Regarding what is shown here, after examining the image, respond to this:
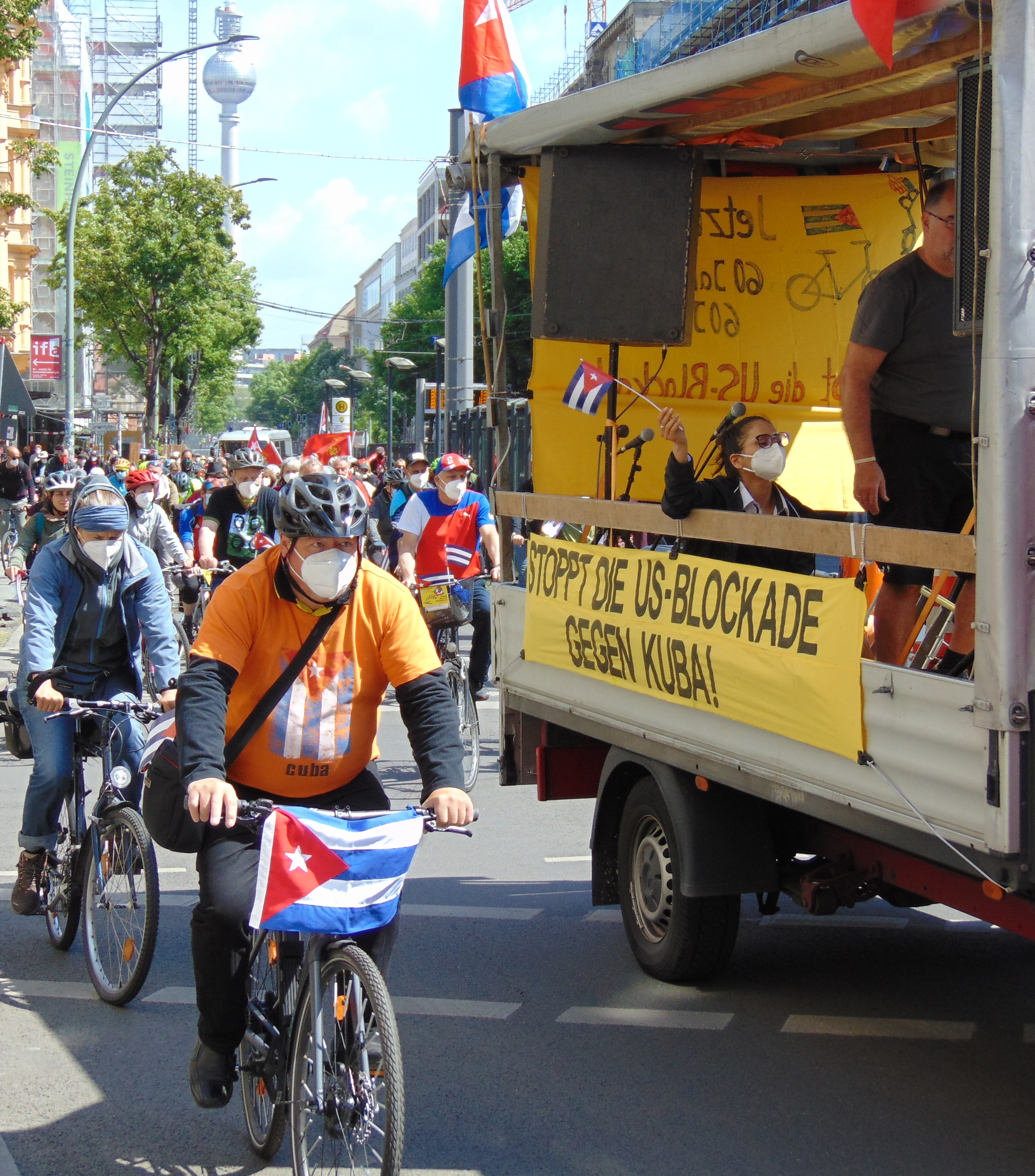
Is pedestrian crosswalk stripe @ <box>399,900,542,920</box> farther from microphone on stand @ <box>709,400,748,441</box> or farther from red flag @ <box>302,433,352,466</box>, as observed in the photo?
red flag @ <box>302,433,352,466</box>

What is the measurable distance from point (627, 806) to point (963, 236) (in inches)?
103

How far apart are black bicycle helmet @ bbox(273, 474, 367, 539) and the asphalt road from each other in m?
1.72

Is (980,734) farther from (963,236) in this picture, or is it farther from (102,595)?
(102,595)

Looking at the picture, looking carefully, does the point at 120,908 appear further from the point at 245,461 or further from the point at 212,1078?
the point at 245,461

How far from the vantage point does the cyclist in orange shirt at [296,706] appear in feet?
12.3

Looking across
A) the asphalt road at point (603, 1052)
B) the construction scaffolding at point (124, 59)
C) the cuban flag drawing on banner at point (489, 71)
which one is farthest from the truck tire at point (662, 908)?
the construction scaffolding at point (124, 59)

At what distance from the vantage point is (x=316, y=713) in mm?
3971

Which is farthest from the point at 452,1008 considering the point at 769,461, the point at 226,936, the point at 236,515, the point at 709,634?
the point at 236,515

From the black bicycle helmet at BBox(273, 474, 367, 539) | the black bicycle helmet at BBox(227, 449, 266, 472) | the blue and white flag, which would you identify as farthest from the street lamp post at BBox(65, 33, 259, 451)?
the black bicycle helmet at BBox(273, 474, 367, 539)

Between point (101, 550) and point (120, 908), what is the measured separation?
4.47 feet

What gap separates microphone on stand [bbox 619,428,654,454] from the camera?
21.5 feet

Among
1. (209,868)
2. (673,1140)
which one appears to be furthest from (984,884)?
(209,868)

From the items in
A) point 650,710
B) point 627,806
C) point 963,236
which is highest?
point 963,236

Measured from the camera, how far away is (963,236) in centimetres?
398
